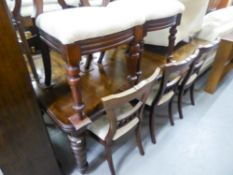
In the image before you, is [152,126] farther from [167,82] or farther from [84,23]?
[84,23]

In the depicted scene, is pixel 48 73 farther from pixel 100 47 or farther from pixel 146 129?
pixel 146 129

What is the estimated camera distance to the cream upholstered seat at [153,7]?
3.86 feet

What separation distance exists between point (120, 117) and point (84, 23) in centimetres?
53

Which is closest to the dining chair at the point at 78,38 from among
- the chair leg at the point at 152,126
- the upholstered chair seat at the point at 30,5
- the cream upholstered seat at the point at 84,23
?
the cream upholstered seat at the point at 84,23

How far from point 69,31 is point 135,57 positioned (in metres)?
0.51

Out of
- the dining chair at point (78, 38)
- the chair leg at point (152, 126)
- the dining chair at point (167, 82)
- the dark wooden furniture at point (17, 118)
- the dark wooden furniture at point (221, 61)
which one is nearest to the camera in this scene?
the dark wooden furniture at point (17, 118)

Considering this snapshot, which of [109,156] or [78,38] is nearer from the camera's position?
[78,38]

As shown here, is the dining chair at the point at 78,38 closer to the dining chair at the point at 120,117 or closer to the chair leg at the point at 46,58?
the chair leg at the point at 46,58

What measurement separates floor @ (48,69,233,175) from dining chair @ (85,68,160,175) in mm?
188

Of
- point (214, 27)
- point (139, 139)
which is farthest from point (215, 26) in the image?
point (139, 139)

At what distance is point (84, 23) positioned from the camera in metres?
0.86

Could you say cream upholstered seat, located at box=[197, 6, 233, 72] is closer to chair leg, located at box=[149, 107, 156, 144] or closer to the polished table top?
the polished table top

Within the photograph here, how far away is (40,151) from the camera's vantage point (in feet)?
3.40

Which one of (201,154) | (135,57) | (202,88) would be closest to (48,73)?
(135,57)
